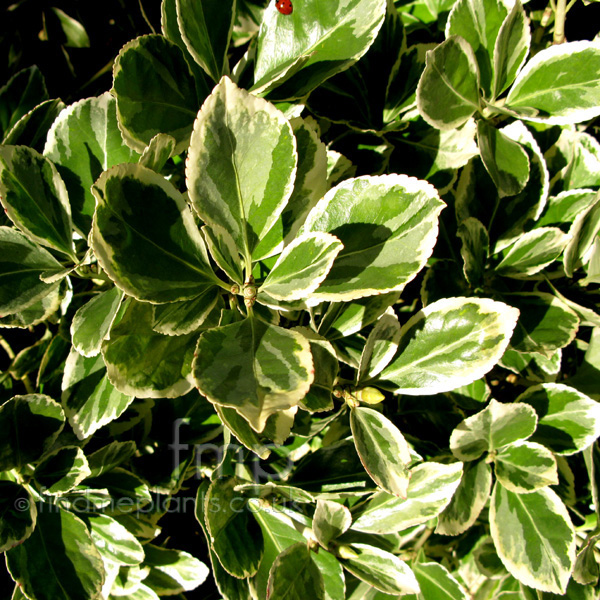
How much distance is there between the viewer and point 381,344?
0.85 meters

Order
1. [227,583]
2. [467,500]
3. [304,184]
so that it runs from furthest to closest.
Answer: [467,500]
[227,583]
[304,184]

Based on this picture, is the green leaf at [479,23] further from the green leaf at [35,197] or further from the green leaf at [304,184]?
the green leaf at [35,197]

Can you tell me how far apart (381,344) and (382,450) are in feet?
0.51

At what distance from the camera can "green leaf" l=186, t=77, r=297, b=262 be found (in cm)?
65

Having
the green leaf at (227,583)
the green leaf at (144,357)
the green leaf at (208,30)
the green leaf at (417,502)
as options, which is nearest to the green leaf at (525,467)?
the green leaf at (417,502)

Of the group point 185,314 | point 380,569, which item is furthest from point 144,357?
point 380,569

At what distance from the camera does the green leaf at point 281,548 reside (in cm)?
92

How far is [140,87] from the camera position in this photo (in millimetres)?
789

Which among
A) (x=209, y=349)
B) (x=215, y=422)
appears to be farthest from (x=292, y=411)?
(x=215, y=422)

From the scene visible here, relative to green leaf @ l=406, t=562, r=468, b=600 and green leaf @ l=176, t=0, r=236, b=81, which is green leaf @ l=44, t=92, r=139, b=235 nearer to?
green leaf @ l=176, t=0, r=236, b=81

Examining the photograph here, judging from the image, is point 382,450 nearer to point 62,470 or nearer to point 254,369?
point 254,369

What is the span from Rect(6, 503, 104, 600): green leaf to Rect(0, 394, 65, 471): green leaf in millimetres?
127

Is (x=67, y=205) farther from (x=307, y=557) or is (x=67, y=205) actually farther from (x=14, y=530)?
(x=307, y=557)

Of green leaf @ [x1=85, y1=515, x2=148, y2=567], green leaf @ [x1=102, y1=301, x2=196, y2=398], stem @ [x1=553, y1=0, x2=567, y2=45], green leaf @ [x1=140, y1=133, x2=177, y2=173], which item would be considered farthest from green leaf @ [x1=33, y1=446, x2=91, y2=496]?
stem @ [x1=553, y1=0, x2=567, y2=45]
